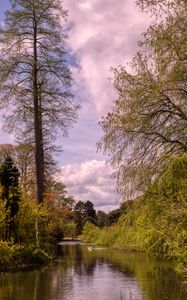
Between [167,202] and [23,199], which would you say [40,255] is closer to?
[23,199]

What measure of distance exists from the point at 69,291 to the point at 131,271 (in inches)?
290

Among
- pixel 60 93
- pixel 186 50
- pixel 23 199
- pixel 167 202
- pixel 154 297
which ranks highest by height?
pixel 60 93

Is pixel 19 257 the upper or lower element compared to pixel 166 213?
lower

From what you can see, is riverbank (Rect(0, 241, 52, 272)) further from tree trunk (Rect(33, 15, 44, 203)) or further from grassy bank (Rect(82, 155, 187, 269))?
grassy bank (Rect(82, 155, 187, 269))

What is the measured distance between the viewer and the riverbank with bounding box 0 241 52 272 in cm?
2061

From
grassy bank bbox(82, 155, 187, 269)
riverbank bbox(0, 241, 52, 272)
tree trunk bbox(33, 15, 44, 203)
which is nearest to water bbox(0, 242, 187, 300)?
riverbank bbox(0, 241, 52, 272)

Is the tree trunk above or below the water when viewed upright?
above

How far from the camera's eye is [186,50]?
11711 millimetres

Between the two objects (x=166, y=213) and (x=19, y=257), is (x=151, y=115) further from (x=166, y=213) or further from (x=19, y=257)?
(x=19, y=257)

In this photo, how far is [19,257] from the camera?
73.2ft

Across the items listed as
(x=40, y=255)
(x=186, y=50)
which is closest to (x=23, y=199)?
(x=40, y=255)

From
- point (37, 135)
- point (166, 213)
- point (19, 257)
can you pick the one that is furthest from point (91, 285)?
point (37, 135)

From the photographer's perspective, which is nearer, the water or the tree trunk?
the water

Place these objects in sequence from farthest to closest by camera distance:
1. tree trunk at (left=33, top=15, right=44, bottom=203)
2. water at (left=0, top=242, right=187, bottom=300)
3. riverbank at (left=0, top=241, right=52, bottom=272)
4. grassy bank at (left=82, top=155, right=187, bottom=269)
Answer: tree trunk at (left=33, top=15, right=44, bottom=203)
riverbank at (left=0, top=241, right=52, bottom=272)
water at (left=0, top=242, right=187, bottom=300)
grassy bank at (left=82, top=155, right=187, bottom=269)
